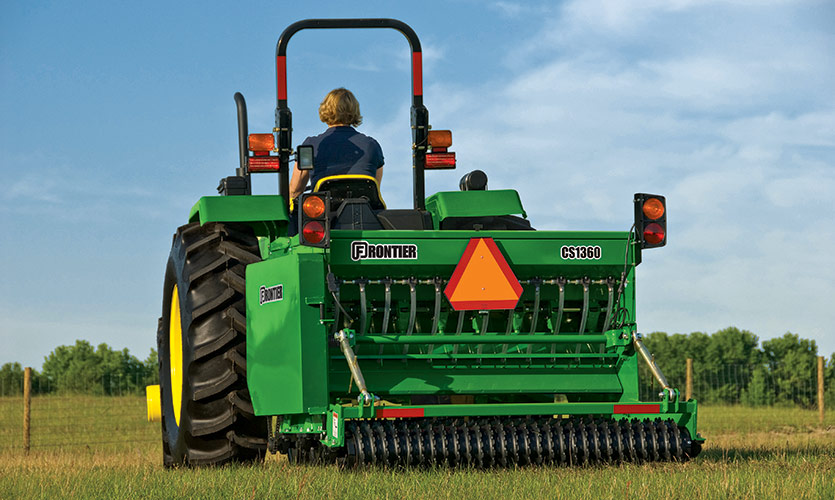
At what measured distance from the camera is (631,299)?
290 inches

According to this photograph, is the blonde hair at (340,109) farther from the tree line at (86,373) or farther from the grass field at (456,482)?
the tree line at (86,373)

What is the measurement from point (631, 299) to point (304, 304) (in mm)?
2315

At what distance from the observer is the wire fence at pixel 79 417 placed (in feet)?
62.1

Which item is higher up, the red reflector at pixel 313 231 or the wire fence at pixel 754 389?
the red reflector at pixel 313 231

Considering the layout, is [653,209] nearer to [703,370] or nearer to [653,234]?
[653,234]

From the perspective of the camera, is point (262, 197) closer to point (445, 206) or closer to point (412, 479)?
point (445, 206)

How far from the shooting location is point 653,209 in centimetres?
740

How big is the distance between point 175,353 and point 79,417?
1341 centimetres

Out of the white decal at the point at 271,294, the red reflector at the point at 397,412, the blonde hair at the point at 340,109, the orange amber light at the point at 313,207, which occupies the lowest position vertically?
the red reflector at the point at 397,412

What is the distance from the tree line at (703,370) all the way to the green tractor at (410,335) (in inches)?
405

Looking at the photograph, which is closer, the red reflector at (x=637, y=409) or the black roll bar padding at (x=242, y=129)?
the red reflector at (x=637, y=409)

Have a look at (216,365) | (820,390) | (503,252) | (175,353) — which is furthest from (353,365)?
(820,390)

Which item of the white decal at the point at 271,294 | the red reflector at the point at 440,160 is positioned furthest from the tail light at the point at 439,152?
the white decal at the point at 271,294

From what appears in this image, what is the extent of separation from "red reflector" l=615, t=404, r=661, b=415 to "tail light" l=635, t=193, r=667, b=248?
1.14 m
